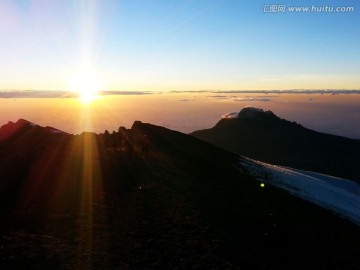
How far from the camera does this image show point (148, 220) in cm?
2423

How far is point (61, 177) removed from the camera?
29.9 metres

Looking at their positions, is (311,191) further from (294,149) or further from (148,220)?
(294,149)

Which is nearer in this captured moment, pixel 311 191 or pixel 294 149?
pixel 311 191

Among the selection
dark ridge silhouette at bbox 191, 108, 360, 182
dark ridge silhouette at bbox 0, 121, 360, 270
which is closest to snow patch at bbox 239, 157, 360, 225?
dark ridge silhouette at bbox 0, 121, 360, 270

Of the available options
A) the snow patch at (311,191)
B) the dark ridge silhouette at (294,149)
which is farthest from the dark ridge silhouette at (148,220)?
the dark ridge silhouette at (294,149)

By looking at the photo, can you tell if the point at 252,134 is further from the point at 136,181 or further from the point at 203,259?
the point at 203,259

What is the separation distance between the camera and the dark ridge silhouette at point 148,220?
1919cm

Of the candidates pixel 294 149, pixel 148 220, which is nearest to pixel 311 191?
pixel 148 220

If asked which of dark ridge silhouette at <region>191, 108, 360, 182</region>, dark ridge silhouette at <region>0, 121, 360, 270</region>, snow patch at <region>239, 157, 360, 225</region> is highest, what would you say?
dark ridge silhouette at <region>0, 121, 360, 270</region>

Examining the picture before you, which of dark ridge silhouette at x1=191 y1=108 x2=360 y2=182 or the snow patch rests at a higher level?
the snow patch

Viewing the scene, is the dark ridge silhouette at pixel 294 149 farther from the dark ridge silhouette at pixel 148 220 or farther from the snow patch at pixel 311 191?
the dark ridge silhouette at pixel 148 220

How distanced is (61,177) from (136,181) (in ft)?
21.5

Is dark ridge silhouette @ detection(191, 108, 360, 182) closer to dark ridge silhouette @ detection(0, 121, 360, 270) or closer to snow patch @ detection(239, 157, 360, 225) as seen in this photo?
snow patch @ detection(239, 157, 360, 225)

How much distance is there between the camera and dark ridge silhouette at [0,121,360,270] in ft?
63.0
